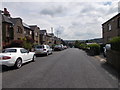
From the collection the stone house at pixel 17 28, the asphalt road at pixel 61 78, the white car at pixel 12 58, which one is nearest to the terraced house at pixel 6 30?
the stone house at pixel 17 28

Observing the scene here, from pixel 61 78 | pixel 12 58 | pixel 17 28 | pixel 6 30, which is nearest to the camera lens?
pixel 61 78

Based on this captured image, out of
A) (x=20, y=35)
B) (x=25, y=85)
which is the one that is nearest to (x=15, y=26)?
(x=20, y=35)

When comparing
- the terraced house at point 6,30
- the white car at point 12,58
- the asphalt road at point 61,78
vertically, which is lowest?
the asphalt road at point 61,78

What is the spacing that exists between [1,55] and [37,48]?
31.5 feet

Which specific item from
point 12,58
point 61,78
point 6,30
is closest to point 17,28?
point 6,30

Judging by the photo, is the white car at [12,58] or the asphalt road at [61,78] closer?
the asphalt road at [61,78]

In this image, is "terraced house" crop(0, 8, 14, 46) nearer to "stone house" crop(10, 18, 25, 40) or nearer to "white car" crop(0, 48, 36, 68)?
"stone house" crop(10, 18, 25, 40)

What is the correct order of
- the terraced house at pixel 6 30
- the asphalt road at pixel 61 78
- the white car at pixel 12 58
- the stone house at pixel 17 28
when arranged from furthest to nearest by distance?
the stone house at pixel 17 28 → the terraced house at pixel 6 30 → the white car at pixel 12 58 → the asphalt road at pixel 61 78

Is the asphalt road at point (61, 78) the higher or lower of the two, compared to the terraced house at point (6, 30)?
lower

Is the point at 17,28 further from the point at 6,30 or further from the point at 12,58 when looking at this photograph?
the point at 12,58

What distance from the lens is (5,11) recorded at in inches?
1107

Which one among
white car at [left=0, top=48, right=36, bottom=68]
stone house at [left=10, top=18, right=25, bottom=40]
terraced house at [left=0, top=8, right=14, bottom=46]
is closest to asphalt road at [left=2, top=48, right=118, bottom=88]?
white car at [left=0, top=48, right=36, bottom=68]

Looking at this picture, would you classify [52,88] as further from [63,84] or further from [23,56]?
[23,56]

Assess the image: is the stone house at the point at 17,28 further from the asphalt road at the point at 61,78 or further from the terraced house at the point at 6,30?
the asphalt road at the point at 61,78
